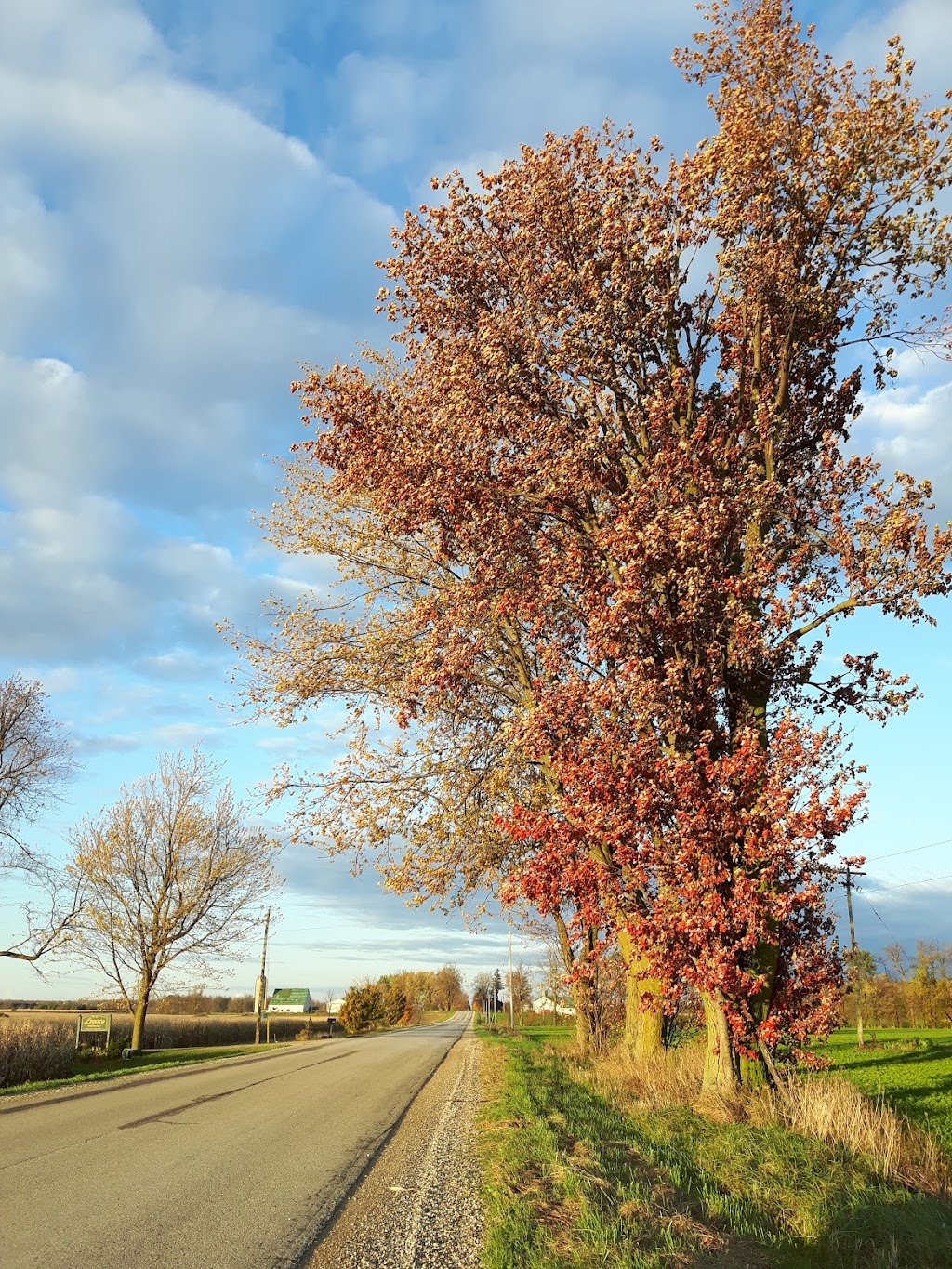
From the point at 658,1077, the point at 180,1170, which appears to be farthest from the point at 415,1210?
the point at 658,1077

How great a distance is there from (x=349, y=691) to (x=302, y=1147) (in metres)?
9.26

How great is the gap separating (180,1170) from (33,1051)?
17.0m

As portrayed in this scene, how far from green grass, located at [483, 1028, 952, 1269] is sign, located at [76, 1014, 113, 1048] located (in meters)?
21.9

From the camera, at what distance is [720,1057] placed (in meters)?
11.8

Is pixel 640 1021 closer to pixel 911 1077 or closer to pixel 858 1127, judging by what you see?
pixel 858 1127

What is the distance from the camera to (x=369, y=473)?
15.5 m

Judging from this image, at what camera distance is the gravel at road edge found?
6.00m

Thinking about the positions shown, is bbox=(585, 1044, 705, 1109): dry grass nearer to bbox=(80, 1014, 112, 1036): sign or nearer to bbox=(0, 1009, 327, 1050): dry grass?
bbox=(0, 1009, 327, 1050): dry grass

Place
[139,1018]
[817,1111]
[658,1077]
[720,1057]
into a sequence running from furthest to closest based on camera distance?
[139,1018]
[658,1077]
[720,1057]
[817,1111]

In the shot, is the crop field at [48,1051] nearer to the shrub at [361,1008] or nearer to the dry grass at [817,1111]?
the dry grass at [817,1111]

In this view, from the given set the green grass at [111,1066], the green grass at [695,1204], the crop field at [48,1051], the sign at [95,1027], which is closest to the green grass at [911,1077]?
the green grass at [695,1204]

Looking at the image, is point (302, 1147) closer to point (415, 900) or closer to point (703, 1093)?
point (703, 1093)

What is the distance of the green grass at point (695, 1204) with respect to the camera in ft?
17.5

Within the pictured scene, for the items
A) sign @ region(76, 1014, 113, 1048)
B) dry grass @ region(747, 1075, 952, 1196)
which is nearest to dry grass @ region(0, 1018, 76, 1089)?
sign @ region(76, 1014, 113, 1048)
